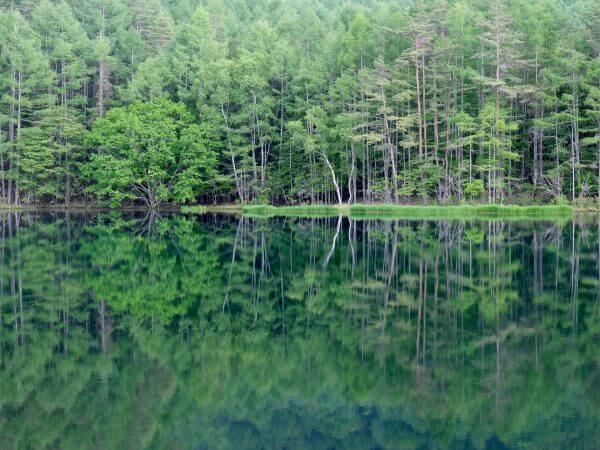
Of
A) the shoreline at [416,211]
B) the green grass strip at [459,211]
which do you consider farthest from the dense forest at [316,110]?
the green grass strip at [459,211]

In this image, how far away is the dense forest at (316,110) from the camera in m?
46.7

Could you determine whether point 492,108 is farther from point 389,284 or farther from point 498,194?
point 389,284

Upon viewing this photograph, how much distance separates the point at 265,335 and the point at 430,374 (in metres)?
3.12

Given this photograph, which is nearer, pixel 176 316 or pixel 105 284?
pixel 176 316

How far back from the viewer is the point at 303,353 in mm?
9641

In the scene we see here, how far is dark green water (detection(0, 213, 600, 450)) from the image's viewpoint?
722 centimetres

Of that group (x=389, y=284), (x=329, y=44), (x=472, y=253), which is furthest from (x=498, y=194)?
(x=389, y=284)

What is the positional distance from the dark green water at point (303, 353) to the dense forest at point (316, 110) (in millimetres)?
29849

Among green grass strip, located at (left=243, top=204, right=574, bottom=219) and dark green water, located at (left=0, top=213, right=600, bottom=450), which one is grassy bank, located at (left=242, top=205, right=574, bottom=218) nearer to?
green grass strip, located at (left=243, top=204, right=574, bottom=219)

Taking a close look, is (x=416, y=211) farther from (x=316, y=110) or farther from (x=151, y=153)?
(x=151, y=153)

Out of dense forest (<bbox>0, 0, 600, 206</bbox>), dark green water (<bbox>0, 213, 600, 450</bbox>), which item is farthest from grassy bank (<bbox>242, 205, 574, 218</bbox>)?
dark green water (<bbox>0, 213, 600, 450</bbox>)

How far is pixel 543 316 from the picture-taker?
1162 cm

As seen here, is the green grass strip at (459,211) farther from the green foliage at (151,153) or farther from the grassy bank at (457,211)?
the green foliage at (151,153)

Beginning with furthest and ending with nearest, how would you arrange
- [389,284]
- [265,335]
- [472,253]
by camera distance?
[472,253] < [389,284] < [265,335]
